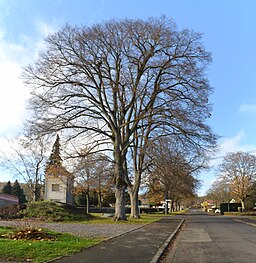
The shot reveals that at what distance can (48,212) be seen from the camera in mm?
29922

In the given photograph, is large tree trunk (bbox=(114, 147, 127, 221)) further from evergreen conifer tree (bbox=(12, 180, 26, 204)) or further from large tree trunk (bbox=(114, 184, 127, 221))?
evergreen conifer tree (bbox=(12, 180, 26, 204))

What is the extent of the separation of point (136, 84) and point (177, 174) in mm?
11131

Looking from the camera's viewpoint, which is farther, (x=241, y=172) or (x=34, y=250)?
(x=241, y=172)

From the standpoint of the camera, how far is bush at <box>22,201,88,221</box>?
95.0ft

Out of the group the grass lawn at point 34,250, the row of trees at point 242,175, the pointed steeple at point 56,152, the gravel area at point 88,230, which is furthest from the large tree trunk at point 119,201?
the row of trees at point 242,175

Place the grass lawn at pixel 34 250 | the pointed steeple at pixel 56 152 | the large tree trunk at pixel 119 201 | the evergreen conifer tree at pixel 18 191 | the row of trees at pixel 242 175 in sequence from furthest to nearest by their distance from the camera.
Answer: the evergreen conifer tree at pixel 18 191 < the row of trees at pixel 242 175 < the large tree trunk at pixel 119 201 < the pointed steeple at pixel 56 152 < the grass lawn at pixel 34 250

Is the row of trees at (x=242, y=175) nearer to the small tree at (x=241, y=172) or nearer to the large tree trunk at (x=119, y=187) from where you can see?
the small tree at (x=241, y=172)

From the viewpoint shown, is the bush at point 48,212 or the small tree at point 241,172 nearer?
the bush at point 48,212

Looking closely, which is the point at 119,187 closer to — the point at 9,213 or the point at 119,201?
the point at 119,201

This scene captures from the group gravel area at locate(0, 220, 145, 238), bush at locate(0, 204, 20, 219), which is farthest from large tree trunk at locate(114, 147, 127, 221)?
bush at locate(0, 204, 20, 219)

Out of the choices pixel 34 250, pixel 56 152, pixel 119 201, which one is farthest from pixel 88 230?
pixel 56 152

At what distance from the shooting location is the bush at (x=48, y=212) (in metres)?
29.0

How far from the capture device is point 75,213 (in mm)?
32594

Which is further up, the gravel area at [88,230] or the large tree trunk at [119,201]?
the large tree trunk at [119,201]
